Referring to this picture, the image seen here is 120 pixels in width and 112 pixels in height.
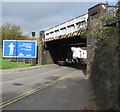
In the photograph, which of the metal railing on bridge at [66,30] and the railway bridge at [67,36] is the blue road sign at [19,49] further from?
the metal railing on bridge at [66,30]

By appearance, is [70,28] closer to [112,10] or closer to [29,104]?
[112,10]

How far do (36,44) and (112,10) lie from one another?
27951mm

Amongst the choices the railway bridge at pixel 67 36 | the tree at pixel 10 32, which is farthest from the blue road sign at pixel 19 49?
the tree at pixel 10 32

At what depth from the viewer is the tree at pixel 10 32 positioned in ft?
184

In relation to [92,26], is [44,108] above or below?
below

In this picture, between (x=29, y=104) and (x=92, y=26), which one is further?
(x=92, y=26)

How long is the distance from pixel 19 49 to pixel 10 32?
79.7 feet

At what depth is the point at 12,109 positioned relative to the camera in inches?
251

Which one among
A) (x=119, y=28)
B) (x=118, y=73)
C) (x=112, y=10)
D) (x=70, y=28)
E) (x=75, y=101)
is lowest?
(x=75, y=101)

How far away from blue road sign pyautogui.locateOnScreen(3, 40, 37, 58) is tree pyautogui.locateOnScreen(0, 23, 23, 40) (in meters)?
22.4

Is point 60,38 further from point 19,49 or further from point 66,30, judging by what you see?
point 19,49

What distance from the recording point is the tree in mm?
55938

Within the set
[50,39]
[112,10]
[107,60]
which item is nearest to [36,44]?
[50,39]

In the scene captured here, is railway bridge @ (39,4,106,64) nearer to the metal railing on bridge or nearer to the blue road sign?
the metal railing on bridge
